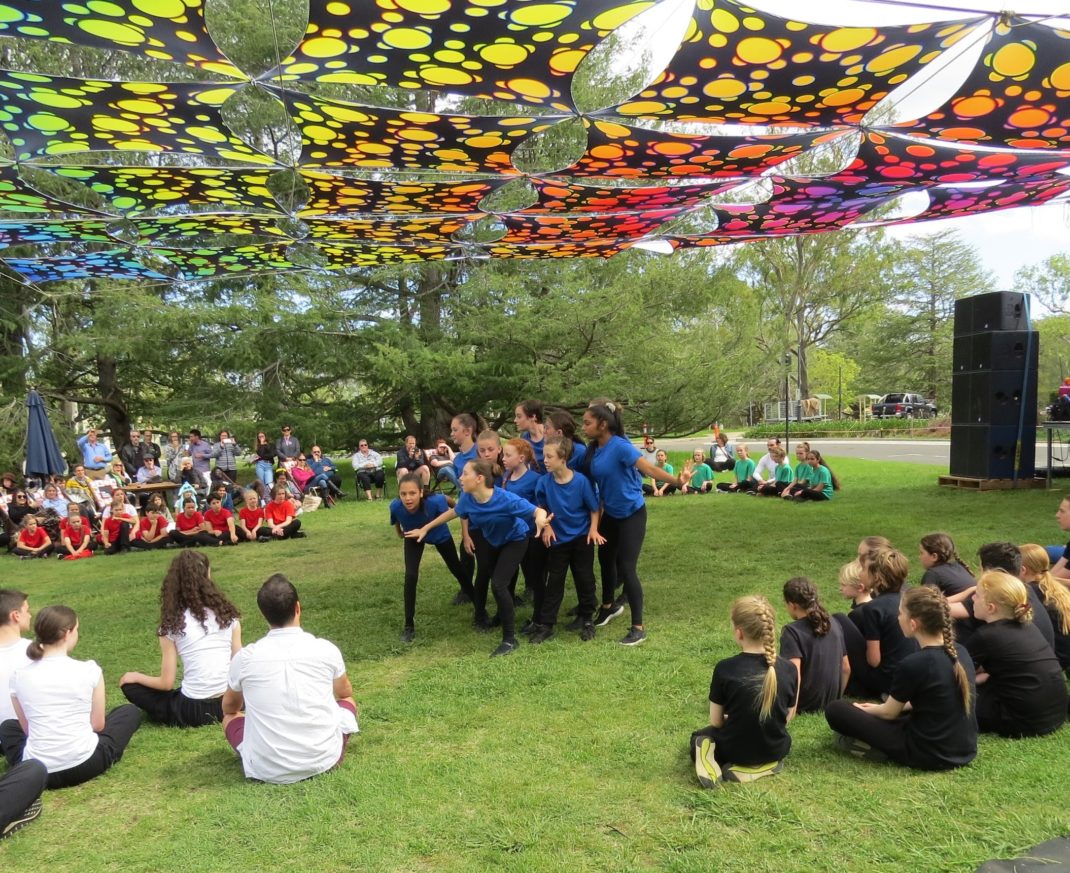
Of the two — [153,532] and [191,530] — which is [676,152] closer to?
[191,530]

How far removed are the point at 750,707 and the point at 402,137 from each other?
442 centimetres

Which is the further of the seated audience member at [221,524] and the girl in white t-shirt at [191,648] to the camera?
the seated audience member at [221,524]

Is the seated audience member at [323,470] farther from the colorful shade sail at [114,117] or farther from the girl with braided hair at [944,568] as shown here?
the girl with braided hair at [944,568]

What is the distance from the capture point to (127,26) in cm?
392

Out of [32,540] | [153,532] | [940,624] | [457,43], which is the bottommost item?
[32,540]

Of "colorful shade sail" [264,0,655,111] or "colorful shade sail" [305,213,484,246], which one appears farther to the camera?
"colorful shade sail" [305,213,484,246]

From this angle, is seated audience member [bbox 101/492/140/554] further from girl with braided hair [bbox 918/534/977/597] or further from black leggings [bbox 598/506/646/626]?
girl with braided hair [bbox 918/534/977/597]

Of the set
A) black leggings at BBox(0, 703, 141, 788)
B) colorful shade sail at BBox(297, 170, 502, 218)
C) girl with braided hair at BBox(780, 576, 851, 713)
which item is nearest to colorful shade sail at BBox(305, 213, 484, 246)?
colorful shade sail at BBox(297, 170, 502, 218)

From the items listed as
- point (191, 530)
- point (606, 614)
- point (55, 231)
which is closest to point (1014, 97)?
point (606, 614)

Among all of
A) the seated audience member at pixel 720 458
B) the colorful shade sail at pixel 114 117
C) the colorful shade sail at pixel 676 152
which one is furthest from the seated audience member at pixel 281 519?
the seated audience member at pixel 720 458

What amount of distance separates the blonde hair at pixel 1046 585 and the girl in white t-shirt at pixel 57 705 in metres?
4.70

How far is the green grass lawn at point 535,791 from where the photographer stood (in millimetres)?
2697

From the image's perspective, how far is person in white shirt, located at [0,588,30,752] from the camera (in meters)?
3.56

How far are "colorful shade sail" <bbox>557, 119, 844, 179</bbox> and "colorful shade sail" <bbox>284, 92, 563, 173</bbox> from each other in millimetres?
544
